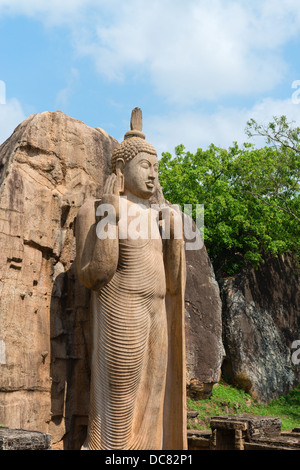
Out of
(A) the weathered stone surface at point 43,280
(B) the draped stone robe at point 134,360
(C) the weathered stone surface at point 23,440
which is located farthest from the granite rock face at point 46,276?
(C) the weathered stone surface at point 23,440

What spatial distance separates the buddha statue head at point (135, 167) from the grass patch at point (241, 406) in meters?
8.55

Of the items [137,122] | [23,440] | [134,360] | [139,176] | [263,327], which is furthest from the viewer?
[263,327]

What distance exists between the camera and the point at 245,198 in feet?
61.5

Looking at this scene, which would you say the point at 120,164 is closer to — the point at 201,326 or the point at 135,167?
the point at 135,167

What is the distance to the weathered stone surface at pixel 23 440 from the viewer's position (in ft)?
13.9

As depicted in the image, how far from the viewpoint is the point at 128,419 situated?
5.50 m

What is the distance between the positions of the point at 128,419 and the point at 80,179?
298 centimetres

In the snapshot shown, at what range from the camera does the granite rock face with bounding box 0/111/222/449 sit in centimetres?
576

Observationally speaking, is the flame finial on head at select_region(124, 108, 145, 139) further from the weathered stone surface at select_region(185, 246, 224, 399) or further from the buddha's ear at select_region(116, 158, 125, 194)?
the weathered stone surface at select_region(185, 246, 224, 399)

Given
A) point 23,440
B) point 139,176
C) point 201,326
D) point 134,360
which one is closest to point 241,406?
point 201,326

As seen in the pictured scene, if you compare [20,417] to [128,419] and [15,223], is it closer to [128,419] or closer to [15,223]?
[128,419]

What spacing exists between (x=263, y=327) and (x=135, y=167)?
A: 38.4 feet
